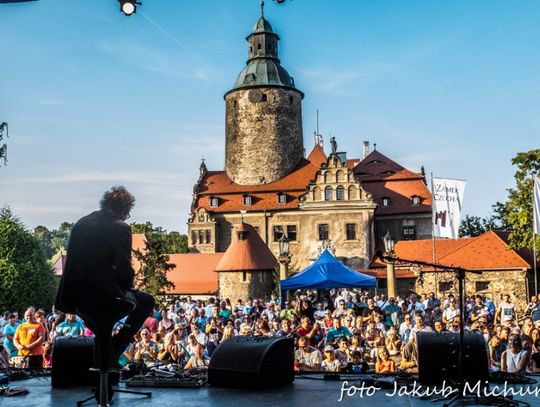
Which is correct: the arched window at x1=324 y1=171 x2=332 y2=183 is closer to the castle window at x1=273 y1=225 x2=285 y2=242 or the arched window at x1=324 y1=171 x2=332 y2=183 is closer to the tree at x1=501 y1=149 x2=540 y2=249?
the castle window at x1=273 y1=225 x2=285 y2=242

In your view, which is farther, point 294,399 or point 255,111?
point 255,111

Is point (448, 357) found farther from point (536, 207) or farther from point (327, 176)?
point (327, 176)

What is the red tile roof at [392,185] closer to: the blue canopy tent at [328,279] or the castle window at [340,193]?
the castle window at [340,193]

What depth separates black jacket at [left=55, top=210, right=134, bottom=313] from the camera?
4688mm

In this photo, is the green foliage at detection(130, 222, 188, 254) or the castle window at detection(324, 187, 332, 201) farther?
the green foliage at detection(130, 222, 188, 254)

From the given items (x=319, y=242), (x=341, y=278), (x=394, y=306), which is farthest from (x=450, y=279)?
(x=394, y=306)

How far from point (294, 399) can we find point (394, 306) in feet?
39.5

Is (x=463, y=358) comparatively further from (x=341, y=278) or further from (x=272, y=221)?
(x=272, y=221)

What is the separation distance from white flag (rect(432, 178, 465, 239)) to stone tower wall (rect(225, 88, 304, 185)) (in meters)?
27.9

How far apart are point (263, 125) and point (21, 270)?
27.2 meters

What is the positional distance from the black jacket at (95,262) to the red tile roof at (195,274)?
130ft

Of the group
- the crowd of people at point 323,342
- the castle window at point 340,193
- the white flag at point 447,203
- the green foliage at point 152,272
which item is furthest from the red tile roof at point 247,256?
the crowd of people at point 323,342

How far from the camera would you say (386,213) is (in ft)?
168

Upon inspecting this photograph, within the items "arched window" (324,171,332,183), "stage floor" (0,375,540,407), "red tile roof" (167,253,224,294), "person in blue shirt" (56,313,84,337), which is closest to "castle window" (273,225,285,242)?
"arched window" (324,171,332,183)
